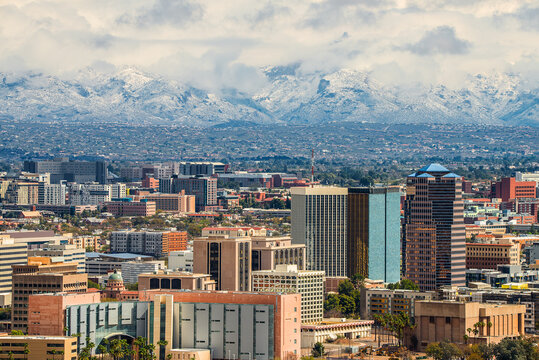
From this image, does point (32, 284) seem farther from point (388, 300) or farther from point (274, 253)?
point (388, 300)

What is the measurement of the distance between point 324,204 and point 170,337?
46.9 meters

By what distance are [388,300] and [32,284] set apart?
982 inches

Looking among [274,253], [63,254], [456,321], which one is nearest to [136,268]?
[63,254]

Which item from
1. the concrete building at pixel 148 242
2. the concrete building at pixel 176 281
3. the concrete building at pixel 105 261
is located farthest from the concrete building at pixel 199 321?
the concrete building at pixel 148 242

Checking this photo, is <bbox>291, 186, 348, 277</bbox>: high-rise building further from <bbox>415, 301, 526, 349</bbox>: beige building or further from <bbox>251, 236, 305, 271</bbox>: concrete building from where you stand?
<bbox>415, 301, 526, 349</bbox>: beige building

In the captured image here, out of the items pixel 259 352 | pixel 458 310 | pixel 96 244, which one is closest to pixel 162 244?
pixel 96 244

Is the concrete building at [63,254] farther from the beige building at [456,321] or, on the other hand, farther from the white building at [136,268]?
the beige building at [456,321]

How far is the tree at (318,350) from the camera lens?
97.8m

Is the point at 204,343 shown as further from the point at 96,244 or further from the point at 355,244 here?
the point at 96,244

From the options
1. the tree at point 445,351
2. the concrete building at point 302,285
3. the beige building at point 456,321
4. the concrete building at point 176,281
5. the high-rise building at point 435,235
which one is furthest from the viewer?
the high-rise building at point 435,235

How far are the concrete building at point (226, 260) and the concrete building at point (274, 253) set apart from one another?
2.27 ft

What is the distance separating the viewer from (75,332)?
288 feet

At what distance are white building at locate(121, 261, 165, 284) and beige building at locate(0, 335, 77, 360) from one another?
54.5 metres

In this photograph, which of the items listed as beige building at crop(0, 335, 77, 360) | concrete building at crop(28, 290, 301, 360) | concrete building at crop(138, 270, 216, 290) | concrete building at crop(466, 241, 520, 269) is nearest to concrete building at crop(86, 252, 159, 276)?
concrete building at crop(138, 270, 216, 290)
